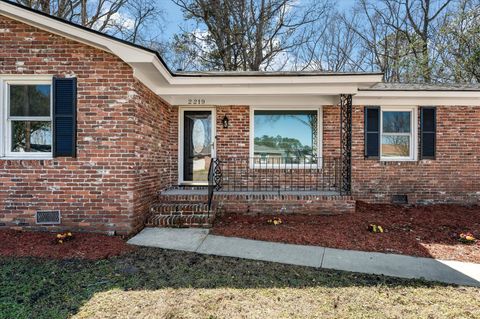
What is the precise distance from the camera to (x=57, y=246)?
464 centimetres

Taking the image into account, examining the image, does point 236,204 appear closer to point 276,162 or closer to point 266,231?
point 266,231

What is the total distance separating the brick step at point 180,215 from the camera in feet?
19.2

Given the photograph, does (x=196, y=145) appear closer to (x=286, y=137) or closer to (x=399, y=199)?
(x=286, y=137)

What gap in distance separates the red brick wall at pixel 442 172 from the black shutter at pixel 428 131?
138 millimetres

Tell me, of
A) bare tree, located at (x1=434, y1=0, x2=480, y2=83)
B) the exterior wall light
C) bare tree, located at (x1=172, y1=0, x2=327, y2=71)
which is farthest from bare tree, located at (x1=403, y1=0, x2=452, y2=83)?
the exterior wall light

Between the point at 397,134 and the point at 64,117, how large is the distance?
7.83 m

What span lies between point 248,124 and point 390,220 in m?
3.98

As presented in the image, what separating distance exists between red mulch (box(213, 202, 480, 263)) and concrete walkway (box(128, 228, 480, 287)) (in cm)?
26

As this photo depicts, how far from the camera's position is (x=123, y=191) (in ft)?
17.5

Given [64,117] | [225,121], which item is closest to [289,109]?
[225,121]

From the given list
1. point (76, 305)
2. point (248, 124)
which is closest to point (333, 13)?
point (248, 124)

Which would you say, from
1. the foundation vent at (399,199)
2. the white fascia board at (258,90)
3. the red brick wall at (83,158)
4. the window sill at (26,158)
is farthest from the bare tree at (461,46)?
the window sill at (26,158)

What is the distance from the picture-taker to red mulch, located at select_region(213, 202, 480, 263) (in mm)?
4828

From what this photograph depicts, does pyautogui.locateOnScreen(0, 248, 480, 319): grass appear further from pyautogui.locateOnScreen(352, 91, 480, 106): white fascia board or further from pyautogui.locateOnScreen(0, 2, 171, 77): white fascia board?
pyautogui.locateOnScreen(352, 91, 480, 106): white fascia board
